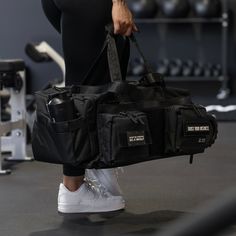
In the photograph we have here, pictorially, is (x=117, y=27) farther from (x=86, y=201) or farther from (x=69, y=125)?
(x=86, y=201)

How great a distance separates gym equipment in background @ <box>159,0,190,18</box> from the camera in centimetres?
570

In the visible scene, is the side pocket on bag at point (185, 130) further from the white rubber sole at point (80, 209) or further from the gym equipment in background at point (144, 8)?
the gym equipment in background at point (144, 8)

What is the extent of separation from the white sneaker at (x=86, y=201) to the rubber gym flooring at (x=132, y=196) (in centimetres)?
3

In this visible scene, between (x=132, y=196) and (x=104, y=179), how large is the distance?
34 centimetres

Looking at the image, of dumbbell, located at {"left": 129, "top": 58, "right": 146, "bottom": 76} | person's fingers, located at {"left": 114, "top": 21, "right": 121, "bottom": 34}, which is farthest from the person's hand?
dumbbell, located at {"left": 129, "top": 58, "right": 146, "bottom": 76}

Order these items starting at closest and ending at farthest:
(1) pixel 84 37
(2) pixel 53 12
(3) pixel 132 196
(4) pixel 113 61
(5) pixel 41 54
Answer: (4) pixel 113 61
(1) pixel 84 37
(2) pixel 53 12
(3) pixel 132 196
(5) pixel 41 54

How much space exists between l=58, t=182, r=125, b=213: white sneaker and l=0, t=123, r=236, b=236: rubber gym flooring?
0.09 ft

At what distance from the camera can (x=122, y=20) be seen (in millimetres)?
1727

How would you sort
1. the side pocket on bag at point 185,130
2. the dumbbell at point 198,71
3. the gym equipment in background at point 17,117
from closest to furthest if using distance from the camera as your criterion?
the side pocket on bag at point 185,130 → the gym equipment in background at point 17,117 → the dumbbell at point 198,71

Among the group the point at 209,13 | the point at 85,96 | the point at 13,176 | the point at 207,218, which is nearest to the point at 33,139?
the point at 85,96

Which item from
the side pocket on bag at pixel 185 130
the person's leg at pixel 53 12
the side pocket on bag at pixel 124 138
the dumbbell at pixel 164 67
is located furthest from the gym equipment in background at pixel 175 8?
the side pocket on bag at pixel 124 138

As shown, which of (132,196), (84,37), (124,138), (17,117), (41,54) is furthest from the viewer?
(41,54)

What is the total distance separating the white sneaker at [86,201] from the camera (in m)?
1.93

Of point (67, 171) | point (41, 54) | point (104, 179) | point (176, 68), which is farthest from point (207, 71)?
point (67, 171)
